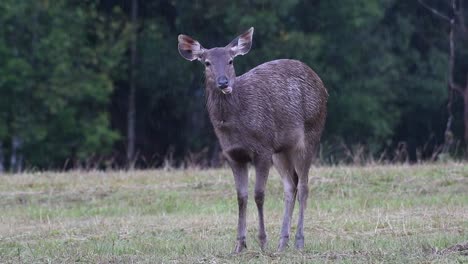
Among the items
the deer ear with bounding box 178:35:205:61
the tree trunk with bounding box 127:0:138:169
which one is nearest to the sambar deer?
the deer ear with bounding box 178:35:205:61

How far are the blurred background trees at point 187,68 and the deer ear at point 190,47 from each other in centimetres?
2360

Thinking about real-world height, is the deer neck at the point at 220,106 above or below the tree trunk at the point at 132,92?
above

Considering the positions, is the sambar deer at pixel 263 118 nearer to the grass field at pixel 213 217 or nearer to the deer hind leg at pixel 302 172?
the deer hind leg at pixel 302 172

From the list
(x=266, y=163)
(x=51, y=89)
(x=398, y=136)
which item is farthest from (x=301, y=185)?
(x=398, y=136)

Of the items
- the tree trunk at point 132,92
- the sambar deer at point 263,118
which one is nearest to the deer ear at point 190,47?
the sambar deer at point 263,118

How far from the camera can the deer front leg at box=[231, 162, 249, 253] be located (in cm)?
1187

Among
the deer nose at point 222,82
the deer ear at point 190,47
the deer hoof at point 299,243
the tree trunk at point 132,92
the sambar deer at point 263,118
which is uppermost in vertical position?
the deer ear at point 190,47

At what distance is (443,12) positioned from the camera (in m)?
39.3

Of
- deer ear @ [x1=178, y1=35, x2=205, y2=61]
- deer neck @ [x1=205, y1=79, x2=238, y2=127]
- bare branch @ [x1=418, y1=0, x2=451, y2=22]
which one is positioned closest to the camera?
deer neck @ [x1=205, y1=79, x2=238, y2=127]

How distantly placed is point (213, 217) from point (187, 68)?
2367 cm

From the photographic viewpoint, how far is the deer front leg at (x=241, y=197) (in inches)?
467

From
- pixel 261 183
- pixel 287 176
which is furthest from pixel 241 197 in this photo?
pixel 287 176

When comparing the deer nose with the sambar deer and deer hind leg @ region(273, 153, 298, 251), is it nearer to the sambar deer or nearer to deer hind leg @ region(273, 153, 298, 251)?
the sambar deer

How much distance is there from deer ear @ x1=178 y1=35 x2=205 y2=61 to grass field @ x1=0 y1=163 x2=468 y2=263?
2.08m
